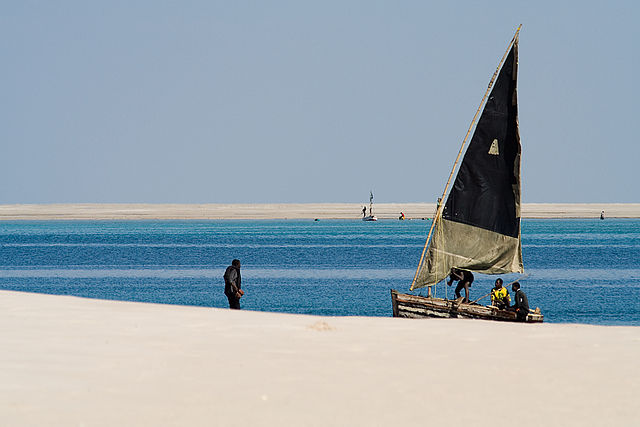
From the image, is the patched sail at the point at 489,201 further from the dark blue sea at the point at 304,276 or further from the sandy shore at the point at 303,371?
the sandy shore at the point at 303,371

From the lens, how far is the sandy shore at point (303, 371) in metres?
8.38

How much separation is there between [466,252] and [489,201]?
1780 mm

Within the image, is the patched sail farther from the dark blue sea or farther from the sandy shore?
the sandy shore

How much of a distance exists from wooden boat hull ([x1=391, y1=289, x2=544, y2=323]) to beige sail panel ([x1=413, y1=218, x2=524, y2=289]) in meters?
2.38

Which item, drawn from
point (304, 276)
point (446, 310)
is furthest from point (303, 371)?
point (304, 276)

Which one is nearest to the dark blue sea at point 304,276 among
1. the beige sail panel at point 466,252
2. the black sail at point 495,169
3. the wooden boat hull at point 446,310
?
the beige sail panel at point 466,252

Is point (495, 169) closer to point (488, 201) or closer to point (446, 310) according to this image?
point (488, 201)

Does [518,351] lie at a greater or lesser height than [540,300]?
greater

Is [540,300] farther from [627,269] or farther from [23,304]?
[23,304]

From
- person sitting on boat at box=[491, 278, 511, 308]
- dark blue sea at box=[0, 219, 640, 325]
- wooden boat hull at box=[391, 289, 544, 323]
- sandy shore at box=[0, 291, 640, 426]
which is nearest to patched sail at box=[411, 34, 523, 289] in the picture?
wooden boat hull at box=[391, 289, 544, 323]

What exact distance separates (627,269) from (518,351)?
5660 centimetres

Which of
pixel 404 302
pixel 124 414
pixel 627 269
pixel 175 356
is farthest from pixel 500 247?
pixel 627 269

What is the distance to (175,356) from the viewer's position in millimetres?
10766

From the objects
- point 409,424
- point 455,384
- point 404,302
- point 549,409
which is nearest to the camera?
point 409,424
